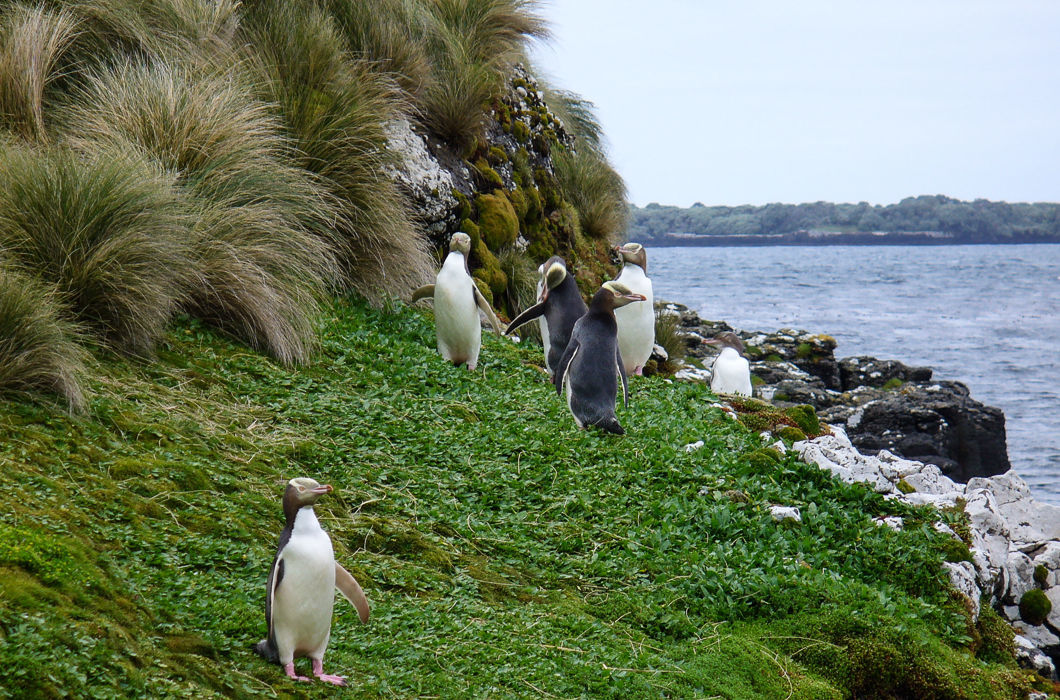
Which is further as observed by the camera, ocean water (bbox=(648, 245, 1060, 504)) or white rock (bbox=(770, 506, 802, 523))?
ocean water (bbox=(648, 245, 1060, 504))

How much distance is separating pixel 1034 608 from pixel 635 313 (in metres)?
4.50

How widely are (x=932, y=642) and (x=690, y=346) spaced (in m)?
11.7

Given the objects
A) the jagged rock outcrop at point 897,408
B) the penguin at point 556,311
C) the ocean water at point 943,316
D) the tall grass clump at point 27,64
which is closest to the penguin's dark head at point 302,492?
the penguin at point 556,311

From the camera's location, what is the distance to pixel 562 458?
22.7 feet

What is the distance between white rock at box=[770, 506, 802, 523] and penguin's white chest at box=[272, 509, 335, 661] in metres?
3.40

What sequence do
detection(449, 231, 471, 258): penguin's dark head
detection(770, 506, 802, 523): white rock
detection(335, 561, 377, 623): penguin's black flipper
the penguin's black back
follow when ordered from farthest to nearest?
detection(449, 231, 471, 258): penguin's dark head
the penguin's black back
detection(770, 506, 802, 523): white rock
detection(335, 561, 377, 623): penguin's black flipper

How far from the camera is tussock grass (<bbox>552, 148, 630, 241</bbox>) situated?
1528 centimetres

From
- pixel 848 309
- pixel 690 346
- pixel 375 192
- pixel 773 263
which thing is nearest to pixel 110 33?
pixel 375 192

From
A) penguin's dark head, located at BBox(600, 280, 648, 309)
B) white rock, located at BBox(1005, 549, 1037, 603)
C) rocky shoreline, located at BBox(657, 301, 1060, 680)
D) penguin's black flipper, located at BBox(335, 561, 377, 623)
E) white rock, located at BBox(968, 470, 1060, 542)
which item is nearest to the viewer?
penguin's black flipper, located at BBox(335, 561, 377, 623)

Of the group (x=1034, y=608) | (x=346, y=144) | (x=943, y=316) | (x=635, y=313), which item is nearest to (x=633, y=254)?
(x=635, y=313)

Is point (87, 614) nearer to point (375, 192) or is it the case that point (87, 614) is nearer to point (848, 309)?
point (375, 192)

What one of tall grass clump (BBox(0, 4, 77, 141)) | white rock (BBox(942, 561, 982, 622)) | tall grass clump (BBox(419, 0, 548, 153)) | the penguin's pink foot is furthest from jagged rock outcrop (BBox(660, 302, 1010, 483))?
the penguin's pink foot

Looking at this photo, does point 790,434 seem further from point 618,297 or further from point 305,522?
point 305,522

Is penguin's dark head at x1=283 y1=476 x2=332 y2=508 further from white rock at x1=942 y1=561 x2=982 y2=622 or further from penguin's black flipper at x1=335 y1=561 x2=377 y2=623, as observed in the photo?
white rock at x1=942 y1=561 x2=982 y2=622
